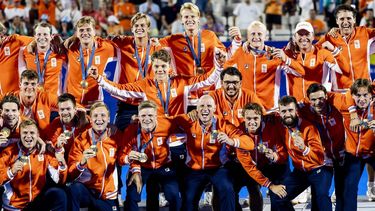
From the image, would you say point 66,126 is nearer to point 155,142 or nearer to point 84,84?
point 84,84

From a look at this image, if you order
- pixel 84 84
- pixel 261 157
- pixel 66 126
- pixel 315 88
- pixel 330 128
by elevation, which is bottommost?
pixel 261 157

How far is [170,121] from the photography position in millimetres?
10602

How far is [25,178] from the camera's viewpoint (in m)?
10.2

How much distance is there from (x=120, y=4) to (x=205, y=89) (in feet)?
22.5

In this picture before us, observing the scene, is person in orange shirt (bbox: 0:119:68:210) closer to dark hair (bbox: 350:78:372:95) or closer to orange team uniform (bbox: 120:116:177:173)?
orange team uniform (bbox: 120:116:177:173)

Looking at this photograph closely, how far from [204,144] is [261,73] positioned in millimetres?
1120

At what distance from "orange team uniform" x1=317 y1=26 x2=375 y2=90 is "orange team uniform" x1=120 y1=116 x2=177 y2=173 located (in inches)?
77.2

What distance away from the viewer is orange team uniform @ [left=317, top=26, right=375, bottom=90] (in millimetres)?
11352

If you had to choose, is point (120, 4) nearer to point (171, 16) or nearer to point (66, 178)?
point (171, 16)

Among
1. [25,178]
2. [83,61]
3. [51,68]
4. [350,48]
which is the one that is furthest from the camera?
[51,68]

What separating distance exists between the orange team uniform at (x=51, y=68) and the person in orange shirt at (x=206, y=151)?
1.56 m

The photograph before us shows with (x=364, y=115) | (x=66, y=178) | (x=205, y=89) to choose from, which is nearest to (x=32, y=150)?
(x=66, y=178)

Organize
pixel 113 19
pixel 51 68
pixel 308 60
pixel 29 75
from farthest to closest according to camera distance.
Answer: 1. pixel 113 19
2. pixel 51 68
3. pixel 308 60
4. pixel 29 75

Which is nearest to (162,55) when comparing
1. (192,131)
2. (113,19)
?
(192,131)
